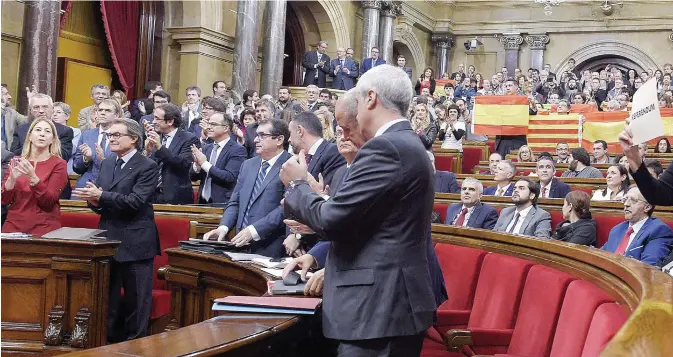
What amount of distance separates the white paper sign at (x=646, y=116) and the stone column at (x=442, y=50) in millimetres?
17644

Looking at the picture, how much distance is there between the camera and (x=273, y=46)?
12.5 meters

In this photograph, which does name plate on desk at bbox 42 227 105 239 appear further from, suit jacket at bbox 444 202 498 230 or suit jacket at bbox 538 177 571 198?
suit jacket at bbox 538 177 571 198

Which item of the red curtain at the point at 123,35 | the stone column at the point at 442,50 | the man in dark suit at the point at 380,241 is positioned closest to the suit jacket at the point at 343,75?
the red curtain at the point at 123,35

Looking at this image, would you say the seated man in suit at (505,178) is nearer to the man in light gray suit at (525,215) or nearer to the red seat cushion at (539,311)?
the man in light gray suit at (525,215)

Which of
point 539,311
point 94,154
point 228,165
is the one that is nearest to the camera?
point 539,311

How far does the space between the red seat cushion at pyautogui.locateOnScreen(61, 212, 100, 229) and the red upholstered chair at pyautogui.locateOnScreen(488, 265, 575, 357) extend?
9.29ft

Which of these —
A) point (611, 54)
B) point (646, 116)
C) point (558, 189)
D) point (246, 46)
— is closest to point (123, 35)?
point (246, 46)

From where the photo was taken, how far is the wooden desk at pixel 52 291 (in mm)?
3658

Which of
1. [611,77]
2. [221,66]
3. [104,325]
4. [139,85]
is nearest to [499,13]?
[611,77]

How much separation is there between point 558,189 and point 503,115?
426cm

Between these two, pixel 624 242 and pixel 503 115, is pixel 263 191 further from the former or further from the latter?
pixel 503 115

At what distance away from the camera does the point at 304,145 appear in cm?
361

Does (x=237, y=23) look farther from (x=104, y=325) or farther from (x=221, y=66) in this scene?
(x=104, y=325)

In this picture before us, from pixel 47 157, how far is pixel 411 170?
2.84m
